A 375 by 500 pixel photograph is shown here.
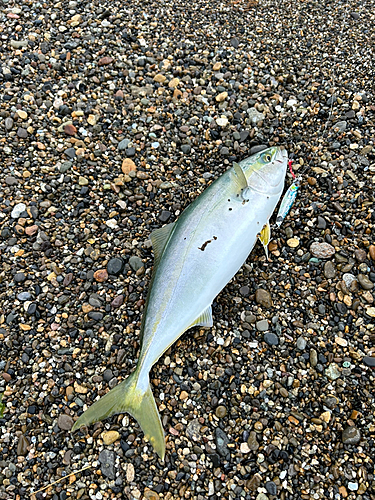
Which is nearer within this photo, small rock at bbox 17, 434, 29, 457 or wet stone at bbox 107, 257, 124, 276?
small rock at bbox 17, 434, 29, 457

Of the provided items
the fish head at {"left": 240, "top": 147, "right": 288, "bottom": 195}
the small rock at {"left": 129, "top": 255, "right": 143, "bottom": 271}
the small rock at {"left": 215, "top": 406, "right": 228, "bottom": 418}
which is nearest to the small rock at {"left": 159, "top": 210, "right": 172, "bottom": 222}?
the small rock at {"left": 129, "top": 255, "right": 143, "bottom": 271}

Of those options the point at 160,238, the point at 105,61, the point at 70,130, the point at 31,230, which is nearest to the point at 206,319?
the point at 160,238

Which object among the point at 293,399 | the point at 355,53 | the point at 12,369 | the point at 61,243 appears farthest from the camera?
the point at 355,53

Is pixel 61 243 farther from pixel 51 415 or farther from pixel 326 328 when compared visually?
pixel 326 328

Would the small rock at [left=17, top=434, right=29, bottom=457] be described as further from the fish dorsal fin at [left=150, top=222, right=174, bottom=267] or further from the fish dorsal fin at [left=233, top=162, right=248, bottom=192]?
the fish dorsal fin at [left=233, top=162, right=248, bottom=192]

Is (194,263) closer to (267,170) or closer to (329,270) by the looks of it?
(267,170)

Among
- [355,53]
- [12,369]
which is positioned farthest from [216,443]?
[355,53]

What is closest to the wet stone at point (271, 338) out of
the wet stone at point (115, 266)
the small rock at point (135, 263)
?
the small rock at point (135, 263)
